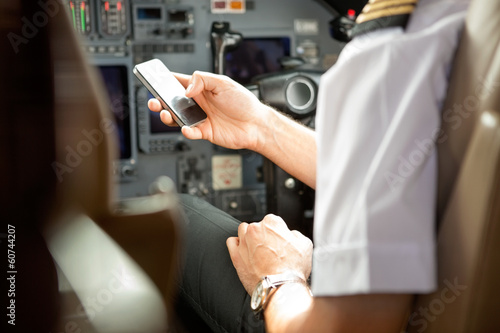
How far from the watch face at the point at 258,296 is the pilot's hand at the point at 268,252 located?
0.05 metres

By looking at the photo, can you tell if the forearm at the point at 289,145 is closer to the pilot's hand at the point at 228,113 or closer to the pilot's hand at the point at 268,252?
the pilot's hand at the point at 228,113

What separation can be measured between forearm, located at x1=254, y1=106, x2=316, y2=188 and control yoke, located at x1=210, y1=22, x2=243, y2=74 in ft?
6.64

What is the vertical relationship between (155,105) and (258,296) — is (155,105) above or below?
above

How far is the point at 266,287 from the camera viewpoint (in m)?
0.98

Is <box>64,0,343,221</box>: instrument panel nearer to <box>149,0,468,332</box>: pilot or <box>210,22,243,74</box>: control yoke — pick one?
<box>210,22,243,74</box>: control yoke

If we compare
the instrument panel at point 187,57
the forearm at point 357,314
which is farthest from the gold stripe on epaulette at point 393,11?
the instrument panel at point 187,57

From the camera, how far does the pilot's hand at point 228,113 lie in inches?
54.0

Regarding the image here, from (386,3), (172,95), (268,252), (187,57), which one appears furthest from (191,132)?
(187,57)

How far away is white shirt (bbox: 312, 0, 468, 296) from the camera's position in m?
0.69

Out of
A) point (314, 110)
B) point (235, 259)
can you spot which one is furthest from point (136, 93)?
point (235, 259)

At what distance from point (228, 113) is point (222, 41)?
6.75ft

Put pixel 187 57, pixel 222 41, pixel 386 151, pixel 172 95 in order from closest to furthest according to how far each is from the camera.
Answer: pixel 386 151, pixel 172 95, pixel 222 41, pixel 187 57

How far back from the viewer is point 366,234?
699mm

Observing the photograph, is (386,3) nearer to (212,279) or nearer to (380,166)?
(380,166)
